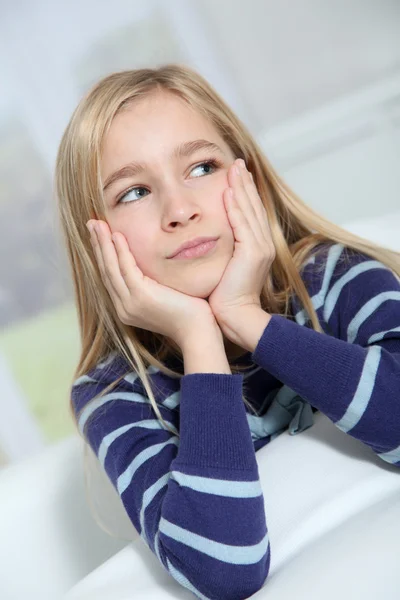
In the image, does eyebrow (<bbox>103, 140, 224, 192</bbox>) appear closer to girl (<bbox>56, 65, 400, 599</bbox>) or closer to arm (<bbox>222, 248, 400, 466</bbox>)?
girl (<bbox>56, 65, 400, 599</bbox>)

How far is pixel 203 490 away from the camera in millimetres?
910

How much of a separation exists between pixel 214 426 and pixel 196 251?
0.82 feet

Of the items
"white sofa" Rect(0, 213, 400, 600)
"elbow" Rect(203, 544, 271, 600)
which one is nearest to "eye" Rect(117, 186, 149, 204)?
"white sofa" Rect(0, 213, 400, 600)

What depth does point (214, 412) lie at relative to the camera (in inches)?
37.5

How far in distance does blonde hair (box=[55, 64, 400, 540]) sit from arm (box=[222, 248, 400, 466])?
13 centimetres

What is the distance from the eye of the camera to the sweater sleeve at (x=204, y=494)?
2.90 feet

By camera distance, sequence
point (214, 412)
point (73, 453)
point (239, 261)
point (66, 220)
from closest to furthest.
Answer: point (214, 412), point (239, 261), point (66, 220), point (73, 453)

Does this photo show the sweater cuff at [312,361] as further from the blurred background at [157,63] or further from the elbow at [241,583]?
the blurred background at [157,63]

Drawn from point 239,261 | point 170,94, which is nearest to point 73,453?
point 239,261

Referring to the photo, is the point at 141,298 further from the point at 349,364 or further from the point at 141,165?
the point at 349,364

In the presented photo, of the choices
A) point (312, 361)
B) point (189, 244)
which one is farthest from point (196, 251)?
point (312, 361)

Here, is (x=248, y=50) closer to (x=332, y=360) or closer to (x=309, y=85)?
(x=309, y=85)

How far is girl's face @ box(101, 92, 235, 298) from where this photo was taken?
107cm

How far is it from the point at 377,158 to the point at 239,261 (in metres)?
1.67
